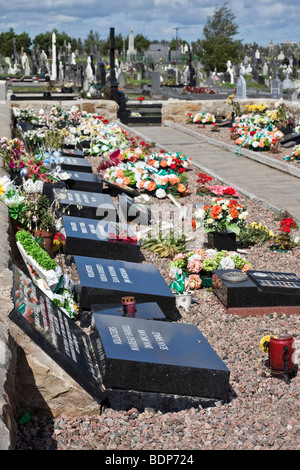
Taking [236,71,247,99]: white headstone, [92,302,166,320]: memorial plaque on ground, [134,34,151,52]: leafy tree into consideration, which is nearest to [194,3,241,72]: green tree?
[236,71,247,99]: white headstone

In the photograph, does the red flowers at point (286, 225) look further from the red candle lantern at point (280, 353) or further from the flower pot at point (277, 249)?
the red candle lantern at point (280, 353)

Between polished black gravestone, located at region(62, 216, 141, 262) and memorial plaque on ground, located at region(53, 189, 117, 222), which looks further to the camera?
memorial plaque on ground, located at region(53, 189, 117, 222)

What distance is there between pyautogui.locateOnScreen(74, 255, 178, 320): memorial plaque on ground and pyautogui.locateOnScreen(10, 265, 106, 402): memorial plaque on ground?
2.74 feet

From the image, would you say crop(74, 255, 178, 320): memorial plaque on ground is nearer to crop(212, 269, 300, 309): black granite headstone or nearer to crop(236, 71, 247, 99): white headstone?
crop(212, 269, 300, 309): black granite headstone

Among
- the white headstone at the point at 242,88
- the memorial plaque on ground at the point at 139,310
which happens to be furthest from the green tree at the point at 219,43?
the memorial plaque on ground at the point at 139,310

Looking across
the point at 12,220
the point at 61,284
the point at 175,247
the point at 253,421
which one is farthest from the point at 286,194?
the point at 253,421

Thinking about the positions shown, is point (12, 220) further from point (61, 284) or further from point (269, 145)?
point (269, 145)

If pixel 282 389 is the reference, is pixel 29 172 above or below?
above

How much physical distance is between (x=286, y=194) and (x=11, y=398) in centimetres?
800

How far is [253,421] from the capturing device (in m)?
4.04

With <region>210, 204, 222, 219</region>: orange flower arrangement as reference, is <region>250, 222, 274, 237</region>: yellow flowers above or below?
below

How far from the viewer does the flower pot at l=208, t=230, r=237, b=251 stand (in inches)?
298

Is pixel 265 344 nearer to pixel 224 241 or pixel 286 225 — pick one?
pixel 224 241

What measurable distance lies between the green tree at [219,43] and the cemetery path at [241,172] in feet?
123
